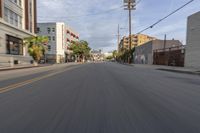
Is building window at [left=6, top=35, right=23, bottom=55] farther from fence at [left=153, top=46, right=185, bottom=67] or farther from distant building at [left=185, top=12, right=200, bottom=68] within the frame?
distant building at [left=185, top=12, right=200, bottom=68]

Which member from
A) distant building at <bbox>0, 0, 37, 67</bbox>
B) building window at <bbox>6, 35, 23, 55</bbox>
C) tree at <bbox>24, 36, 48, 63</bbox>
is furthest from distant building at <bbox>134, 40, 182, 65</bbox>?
building window at <bbox>6, 35, 23, 55</bbox>

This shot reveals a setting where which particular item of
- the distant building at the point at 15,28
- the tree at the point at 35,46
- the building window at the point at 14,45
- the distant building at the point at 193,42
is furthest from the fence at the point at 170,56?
the building window at the point at 14,45

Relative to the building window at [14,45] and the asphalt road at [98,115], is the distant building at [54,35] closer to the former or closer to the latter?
the building window at [14,45]

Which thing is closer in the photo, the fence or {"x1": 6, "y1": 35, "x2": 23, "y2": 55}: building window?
the fence

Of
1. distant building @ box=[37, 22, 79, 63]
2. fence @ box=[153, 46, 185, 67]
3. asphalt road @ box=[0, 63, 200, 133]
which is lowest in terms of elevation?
asphalt road @ box=[0, 63, 200, 133]

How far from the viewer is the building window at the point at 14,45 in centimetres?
3438

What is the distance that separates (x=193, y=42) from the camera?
29.6 meters

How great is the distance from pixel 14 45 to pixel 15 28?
299cm

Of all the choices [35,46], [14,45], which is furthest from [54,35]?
[14,45]

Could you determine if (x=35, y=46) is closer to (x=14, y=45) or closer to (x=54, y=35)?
(x=14, y=45)

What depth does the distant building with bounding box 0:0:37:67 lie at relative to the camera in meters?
32.1

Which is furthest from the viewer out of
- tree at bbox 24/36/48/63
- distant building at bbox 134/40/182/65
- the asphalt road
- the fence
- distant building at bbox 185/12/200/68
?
distant building at bbox 134/40/182/65

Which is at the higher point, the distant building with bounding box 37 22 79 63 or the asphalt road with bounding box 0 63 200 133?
the distant building with bounding box 37 22 79 63

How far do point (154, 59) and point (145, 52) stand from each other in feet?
26.0
